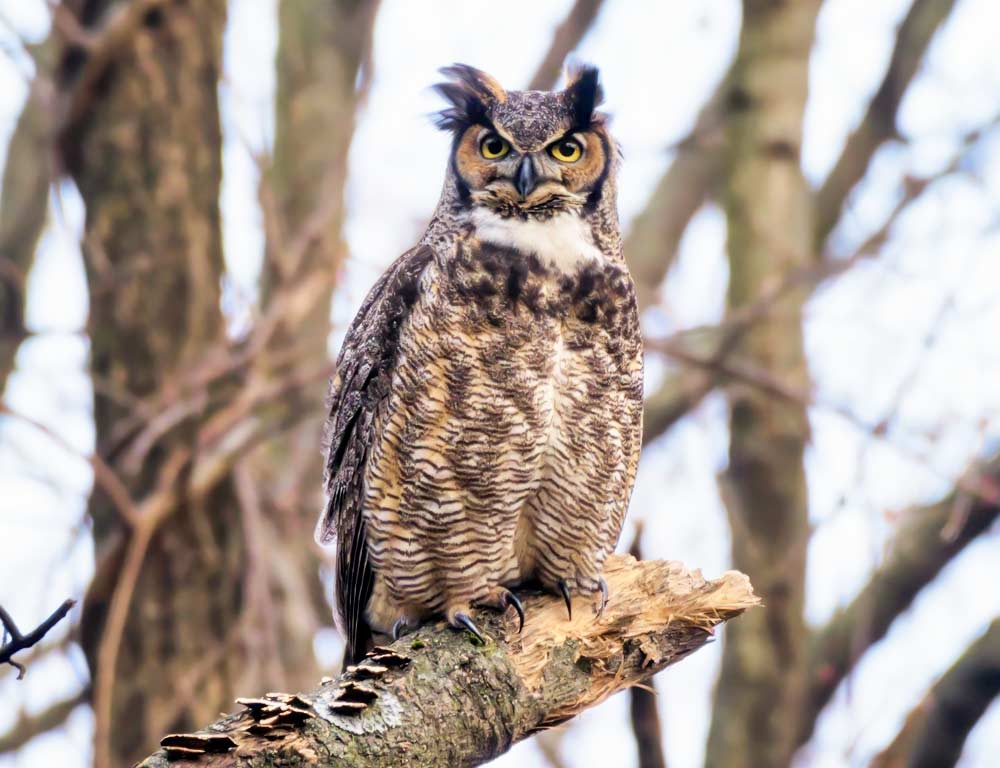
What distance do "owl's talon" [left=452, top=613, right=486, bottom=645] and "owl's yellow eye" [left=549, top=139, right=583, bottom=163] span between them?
3.60 feet

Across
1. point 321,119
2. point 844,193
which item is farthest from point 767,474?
point 321,119

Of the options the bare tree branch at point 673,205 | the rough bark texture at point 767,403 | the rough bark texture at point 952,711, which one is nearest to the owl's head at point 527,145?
the rough bark texture at point 767,403

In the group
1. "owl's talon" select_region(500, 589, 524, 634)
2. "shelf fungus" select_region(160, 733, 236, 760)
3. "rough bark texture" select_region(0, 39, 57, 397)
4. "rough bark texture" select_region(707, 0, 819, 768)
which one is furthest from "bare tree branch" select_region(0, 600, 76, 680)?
"rough bark texture" select_region(0, 39, 57, 397)

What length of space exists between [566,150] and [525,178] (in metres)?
0.18

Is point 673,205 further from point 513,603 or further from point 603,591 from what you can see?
point 513,603

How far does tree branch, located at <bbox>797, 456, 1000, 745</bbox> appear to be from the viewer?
4.45 meters

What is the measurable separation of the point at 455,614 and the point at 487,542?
0.58 ft

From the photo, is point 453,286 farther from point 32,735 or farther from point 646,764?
point 32,735

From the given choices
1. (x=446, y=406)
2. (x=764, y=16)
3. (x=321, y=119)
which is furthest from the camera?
(x=321, y=119)

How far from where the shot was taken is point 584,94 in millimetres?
3047

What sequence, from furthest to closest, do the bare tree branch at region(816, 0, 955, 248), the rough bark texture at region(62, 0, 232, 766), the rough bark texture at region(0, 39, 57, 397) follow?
the bare tree branch at region(816, 0, 955, 248), the rough bark texture at region(0, 39, 57, 397), the rough bark texture at region(62, 0, 232, 766)

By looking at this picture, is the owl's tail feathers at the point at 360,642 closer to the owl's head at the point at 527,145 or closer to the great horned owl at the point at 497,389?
the great horned owl at the point at 497,389

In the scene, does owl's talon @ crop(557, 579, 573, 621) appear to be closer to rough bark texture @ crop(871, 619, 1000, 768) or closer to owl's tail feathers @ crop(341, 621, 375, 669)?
owl's tail feathers @ crop(341, 621, 375, 669)

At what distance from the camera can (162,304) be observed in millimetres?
4195
